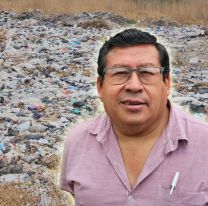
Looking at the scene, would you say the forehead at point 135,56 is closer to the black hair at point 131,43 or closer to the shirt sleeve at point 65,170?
the black hair at point 131,43

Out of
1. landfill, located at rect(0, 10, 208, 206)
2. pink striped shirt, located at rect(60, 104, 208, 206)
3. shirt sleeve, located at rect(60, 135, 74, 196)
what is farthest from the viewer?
landfill, located at rect(0, 10, 208, 206)

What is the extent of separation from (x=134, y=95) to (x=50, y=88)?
6949 millimetres

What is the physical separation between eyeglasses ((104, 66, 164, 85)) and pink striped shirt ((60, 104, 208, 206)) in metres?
0.18

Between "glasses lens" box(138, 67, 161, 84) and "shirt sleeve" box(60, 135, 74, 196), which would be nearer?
"glasses lens" box(138, 67, 161, 84)

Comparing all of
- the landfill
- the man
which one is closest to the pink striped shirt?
the man

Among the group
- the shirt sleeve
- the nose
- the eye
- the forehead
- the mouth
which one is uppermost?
the forehead

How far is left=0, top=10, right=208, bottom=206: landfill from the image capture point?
482 cm

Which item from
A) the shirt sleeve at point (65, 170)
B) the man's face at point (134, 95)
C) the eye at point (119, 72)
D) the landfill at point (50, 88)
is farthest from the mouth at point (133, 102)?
the landfill at point (50, 88)

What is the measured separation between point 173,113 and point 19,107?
557cm

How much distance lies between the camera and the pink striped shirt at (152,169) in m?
2.13

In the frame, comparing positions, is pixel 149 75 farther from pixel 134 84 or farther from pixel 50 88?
pixel 50 88

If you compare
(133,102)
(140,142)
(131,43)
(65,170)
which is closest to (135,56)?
(131,43)

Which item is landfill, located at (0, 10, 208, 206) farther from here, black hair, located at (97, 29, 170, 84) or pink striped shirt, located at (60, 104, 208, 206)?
pink striped shirt, located at (60, 104, 208, 206)

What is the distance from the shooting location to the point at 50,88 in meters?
9.02
